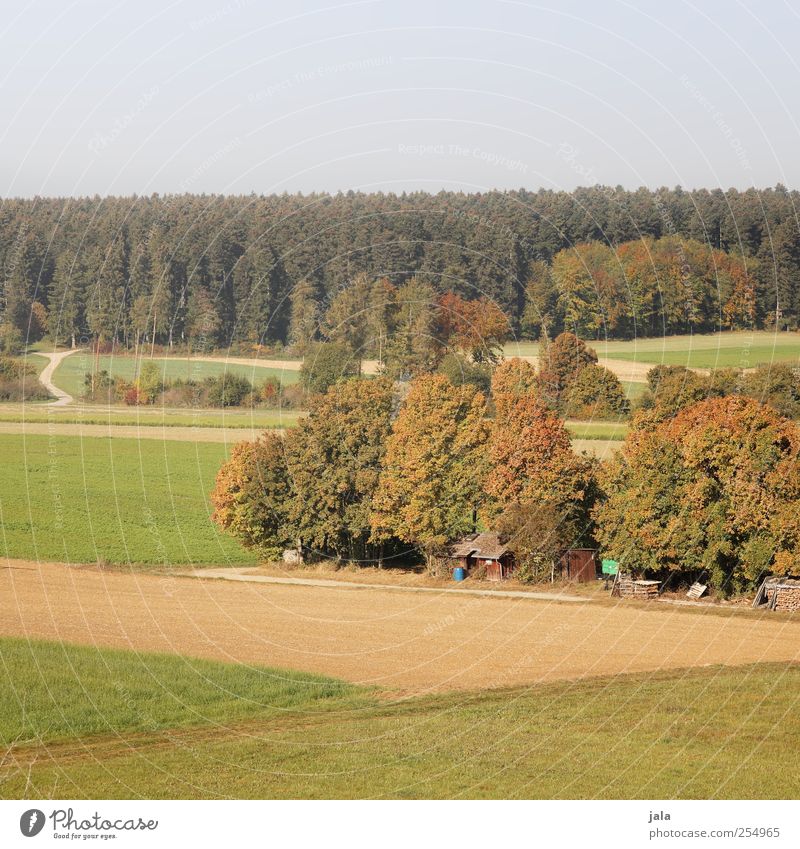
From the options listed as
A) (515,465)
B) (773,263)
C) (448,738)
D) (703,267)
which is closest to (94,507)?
(515,465)

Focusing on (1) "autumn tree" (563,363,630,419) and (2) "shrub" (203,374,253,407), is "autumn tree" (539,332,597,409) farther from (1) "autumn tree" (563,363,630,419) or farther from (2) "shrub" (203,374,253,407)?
(2) "shrub" (203,374,253,407)

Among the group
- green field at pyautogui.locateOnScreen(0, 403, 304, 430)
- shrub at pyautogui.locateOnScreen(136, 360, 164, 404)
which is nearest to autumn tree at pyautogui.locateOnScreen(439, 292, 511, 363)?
green field at pyautogui.locateOnScreen(0, 403, 304, 430)

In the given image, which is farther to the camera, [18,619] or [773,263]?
[773,263]

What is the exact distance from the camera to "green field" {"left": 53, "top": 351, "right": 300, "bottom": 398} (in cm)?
8488

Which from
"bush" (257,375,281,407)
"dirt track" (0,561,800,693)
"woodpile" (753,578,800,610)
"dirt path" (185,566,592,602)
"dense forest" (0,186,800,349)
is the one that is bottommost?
"dirt path" (185,566,592,602)

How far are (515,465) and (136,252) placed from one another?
4307cm

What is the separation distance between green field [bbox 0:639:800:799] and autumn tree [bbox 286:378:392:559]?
24.2m

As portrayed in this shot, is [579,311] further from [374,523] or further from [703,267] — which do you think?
[374,523]

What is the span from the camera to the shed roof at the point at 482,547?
5959 centimetres

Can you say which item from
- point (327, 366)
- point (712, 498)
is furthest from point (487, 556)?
point (327, 366)

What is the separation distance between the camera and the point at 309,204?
9069 centimetres

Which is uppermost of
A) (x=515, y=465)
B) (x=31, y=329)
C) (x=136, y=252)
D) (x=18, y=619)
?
(x=136, y=252)

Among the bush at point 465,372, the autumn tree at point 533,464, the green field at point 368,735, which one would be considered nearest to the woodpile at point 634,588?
the autumn tree at point 533,464

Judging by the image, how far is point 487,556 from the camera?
59500mm
